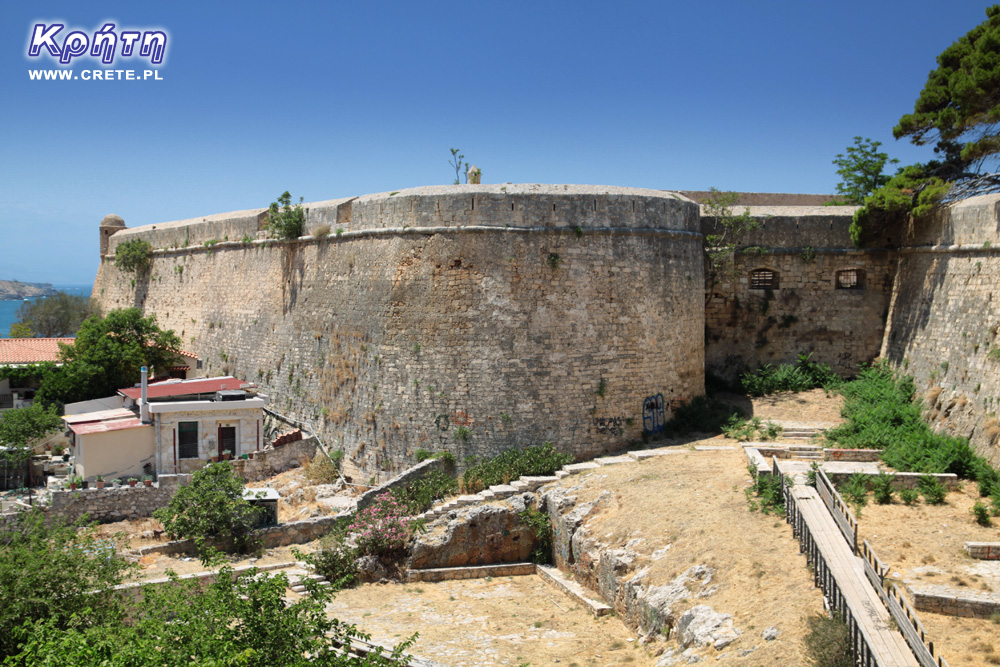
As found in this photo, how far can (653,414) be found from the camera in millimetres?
15602

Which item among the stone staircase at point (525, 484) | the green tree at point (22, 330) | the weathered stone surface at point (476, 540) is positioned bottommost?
the weathered stone surface at point (476, 540)

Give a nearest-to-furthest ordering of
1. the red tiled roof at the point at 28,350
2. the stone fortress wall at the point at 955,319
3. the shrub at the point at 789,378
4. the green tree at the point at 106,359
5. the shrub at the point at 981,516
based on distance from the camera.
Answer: the shrub at the point at 981,516 < the stone fortress wall at the point at 955,319 < the shrub at the point at 789,378 < the green tree at the point at 106,359 < the red tiled roof at the point at 28,350

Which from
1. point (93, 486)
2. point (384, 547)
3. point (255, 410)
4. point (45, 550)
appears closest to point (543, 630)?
point (384, 547)

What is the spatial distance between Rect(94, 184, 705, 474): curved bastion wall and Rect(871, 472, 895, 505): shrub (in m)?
5.03

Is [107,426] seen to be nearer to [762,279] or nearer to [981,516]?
[762,279]

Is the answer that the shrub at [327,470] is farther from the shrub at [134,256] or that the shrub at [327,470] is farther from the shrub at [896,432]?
the shrub at [134,256]

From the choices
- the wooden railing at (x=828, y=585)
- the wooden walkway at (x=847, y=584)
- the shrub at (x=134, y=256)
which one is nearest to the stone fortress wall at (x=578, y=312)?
the wooden railing at (x=828, y=585)

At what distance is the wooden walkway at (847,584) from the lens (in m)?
6.63

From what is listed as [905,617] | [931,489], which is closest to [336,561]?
[905,617]

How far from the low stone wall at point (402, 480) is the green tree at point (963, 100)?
1168 cm

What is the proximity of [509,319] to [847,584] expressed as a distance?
8.14 metres

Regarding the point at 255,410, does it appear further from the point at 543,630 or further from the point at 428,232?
the point at 543,630

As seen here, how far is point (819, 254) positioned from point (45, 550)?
52.2ft

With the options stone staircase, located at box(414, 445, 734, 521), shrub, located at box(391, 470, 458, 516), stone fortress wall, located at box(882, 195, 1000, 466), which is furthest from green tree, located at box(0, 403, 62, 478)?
stone fortress wall, located at box(882, 195, 1000, 466)
